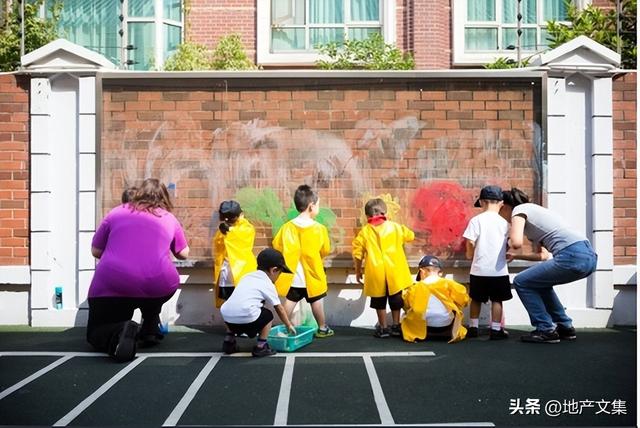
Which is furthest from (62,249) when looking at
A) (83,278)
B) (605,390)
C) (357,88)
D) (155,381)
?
(605,390)

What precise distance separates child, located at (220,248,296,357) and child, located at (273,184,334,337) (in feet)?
2.58

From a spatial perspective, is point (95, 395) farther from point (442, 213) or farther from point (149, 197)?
point (442, 213)

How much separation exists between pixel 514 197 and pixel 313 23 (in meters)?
7.38

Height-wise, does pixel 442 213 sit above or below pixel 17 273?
above

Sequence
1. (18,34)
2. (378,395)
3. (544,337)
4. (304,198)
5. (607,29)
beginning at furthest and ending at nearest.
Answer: (18,34)
(607,29)
(304,198)
(544,337)
(378,395)

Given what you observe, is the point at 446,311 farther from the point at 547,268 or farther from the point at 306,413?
the point at 306,413

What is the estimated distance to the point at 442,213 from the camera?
836cm

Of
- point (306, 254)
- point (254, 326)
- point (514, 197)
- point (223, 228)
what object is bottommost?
point (254, 326)

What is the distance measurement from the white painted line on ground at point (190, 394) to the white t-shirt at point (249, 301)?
428 mm

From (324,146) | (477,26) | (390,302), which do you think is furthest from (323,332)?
(477,26)

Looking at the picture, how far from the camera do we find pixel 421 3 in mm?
13703

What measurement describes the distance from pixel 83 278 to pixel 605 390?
555 cm

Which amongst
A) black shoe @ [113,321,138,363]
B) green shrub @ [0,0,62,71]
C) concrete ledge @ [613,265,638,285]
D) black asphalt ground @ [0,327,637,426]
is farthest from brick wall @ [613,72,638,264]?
green shrub @ [0,0,62,71]

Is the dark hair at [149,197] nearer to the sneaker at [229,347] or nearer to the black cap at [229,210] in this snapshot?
the black cap at [229,210]
